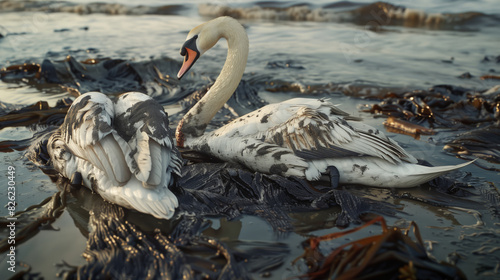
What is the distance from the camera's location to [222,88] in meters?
5.25

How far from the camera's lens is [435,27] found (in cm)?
1386

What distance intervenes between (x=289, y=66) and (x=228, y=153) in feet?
16.2

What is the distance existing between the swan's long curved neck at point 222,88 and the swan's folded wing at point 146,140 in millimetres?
1054

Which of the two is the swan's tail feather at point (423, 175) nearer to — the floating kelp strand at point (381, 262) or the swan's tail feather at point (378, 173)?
the swan's tail feather at point (378, 173)

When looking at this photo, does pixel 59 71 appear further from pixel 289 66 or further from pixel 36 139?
pixel 289 66

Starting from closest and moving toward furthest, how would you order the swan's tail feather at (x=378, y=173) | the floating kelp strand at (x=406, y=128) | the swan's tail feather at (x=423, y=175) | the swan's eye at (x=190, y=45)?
1. the swan's tail feather at (x=423, y=175)
2. the swan's tail feather at (x=378, y=173)
3. the swan's eye at (x=190, y=45)
4. the floating kelp strand at (x=406, y=128)

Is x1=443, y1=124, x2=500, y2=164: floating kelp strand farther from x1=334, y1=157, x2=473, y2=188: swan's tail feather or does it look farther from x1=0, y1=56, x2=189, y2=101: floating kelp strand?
x1=0, y1=56, x2=189, y2=101: floating kelp strand

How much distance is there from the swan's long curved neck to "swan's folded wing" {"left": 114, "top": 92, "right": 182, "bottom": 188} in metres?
1.05

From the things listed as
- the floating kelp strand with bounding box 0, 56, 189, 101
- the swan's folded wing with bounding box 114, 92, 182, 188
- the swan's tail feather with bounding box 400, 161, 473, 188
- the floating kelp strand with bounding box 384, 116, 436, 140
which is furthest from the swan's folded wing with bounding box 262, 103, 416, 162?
the floating kelp strand with bounding box 0, 56, 189, 101

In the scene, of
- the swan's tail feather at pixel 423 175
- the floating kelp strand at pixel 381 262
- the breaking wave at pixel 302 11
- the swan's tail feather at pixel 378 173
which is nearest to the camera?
the floating kelp strand at pixel 381 262

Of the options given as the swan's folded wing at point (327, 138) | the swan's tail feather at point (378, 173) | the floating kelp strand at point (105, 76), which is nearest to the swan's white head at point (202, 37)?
the swan's folded wing at point (327, 138)

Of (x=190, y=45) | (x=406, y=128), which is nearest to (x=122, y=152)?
(x=190, y=45)

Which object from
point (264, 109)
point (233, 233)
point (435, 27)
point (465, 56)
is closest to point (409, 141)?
point (264, 109)

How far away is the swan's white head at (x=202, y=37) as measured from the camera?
5.06 metres
